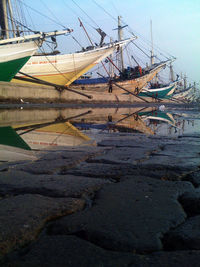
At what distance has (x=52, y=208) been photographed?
1.71m

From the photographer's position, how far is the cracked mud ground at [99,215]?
1167mm

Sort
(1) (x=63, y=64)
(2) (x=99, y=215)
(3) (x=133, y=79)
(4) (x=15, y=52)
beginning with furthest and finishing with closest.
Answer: (3) (x=133, y=79), (1) (x=63, y=64), (4) (x=15, y=52), (2) (x=99, y=215)

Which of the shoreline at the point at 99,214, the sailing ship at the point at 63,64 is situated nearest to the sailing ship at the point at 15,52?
the sailing ship at the point at 63,64

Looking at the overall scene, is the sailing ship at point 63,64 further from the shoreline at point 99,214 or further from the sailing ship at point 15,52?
the shoreline at point 99,214

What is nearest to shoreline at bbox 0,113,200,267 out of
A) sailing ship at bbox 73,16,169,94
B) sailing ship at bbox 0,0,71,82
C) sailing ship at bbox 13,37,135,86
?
sailing ship at bbox 0,0,71,82

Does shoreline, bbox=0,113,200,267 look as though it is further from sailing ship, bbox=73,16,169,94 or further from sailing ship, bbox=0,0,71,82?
sailing ship, bbox=73,16,169,94

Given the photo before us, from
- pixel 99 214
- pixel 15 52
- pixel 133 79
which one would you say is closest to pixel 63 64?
pixel 15 52

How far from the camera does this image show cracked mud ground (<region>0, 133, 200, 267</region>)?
1167 mm

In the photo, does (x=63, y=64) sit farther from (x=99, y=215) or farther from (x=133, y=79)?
(x=99, y=215)

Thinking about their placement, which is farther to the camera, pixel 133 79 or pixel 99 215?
pixel 133 79

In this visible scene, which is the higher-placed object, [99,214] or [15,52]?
[15,52]

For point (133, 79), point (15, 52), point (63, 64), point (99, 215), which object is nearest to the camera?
point (99, 215)

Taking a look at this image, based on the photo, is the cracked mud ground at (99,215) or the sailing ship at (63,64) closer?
the cracked mud ground at (99,215)

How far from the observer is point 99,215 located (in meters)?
1.60
